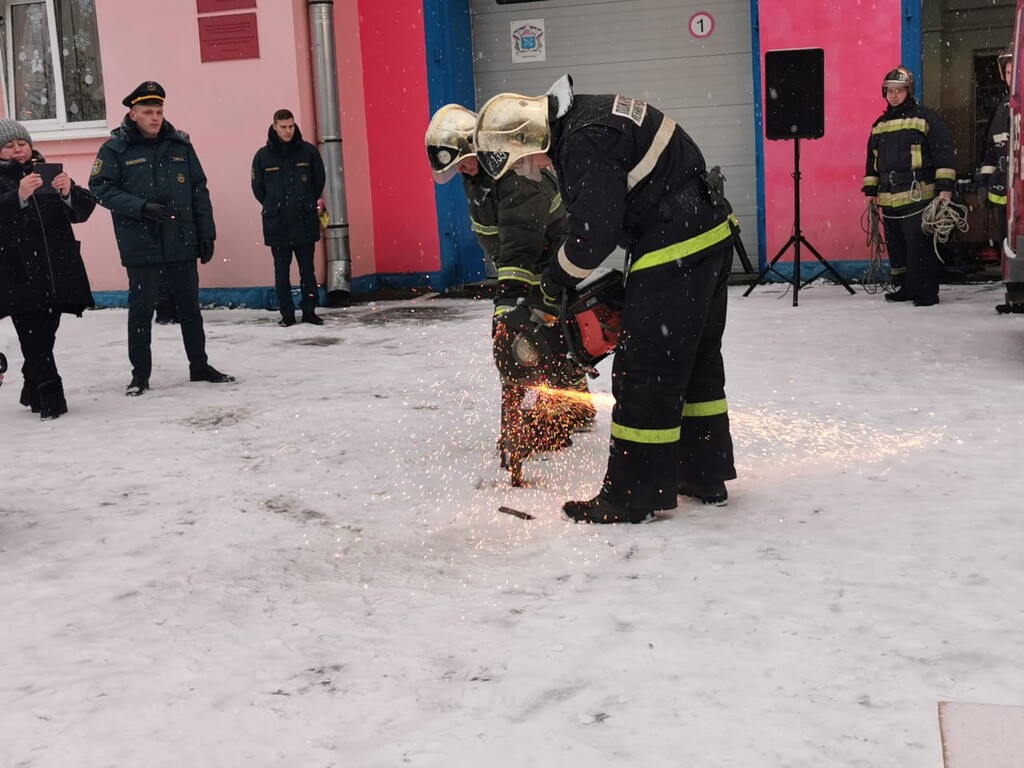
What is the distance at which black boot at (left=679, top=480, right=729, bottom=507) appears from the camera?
4.71m

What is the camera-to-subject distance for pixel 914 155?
32.3 ft

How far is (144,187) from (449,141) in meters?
3.34

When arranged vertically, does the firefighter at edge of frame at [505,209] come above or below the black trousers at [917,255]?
above

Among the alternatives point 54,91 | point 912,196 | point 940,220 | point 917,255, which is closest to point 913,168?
point 912,196

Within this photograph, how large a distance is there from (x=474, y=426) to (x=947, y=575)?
305cm

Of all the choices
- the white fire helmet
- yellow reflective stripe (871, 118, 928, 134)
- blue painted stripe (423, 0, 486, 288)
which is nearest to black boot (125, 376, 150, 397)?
blue painted stripe (423, 0, 486, 288)

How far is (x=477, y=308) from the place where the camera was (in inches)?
453

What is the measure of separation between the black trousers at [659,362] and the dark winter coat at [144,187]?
4.27 m

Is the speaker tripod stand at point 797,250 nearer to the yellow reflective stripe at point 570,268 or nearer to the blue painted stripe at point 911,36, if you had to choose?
the blue painted stripe at point 911,36

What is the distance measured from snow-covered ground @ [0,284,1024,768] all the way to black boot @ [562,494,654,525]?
0.29 feet

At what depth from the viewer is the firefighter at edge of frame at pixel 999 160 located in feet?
27.1

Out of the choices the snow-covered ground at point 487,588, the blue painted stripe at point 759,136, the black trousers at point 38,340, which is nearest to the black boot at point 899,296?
the blue painted stripe at point 759,136

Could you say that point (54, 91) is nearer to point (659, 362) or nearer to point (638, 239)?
point (638, 239)

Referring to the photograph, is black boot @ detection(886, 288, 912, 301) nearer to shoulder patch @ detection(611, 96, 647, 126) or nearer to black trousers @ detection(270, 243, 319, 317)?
black trousers @ detection(270, 243, 319, 317)
